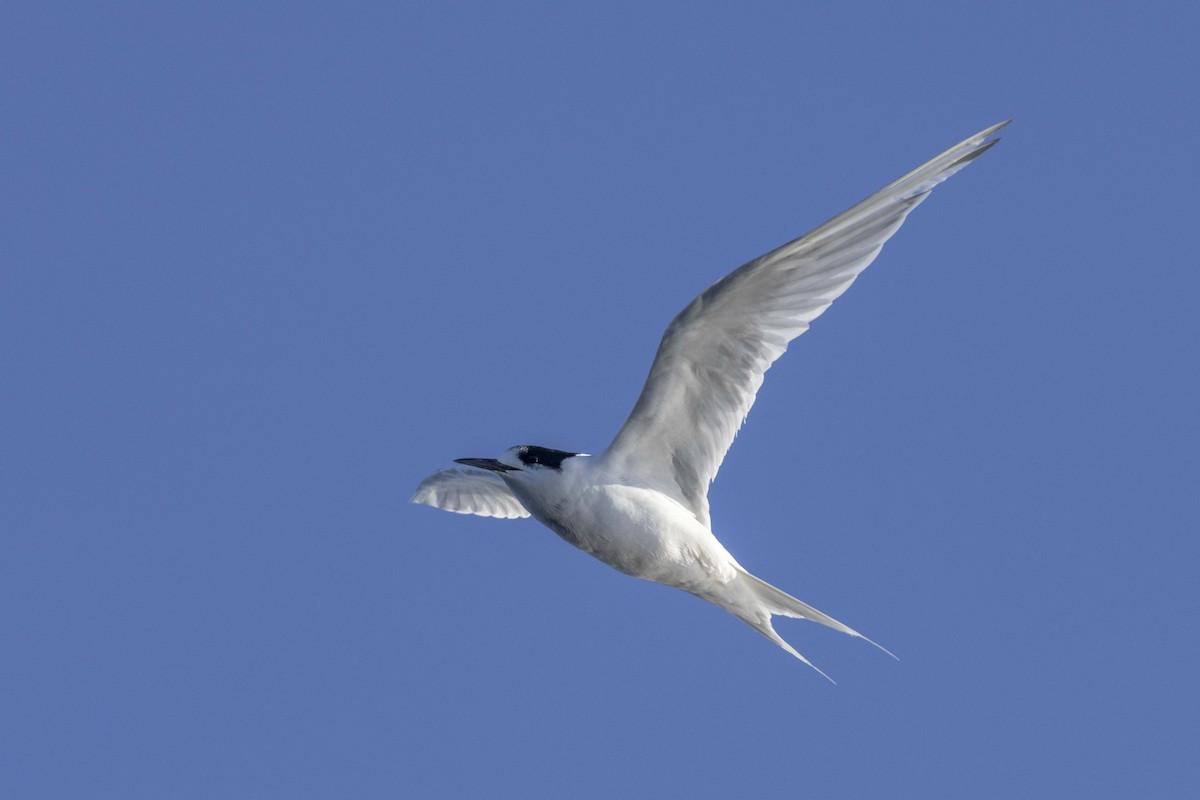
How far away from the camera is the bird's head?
9.59m

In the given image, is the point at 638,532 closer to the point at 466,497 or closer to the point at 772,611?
the point at 772,611

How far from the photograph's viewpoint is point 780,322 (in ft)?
30.2

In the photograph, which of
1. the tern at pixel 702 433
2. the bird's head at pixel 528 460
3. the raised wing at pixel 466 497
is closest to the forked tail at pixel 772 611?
the tern at pixel 702 433

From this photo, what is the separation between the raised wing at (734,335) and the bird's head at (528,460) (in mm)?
369

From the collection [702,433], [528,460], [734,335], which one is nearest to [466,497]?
[528,460]

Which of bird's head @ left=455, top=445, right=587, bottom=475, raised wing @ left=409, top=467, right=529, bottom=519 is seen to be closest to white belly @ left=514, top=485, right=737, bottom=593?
bird's head @ left=455, top=445, right=587, bottom=475

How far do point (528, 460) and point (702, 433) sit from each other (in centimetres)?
118

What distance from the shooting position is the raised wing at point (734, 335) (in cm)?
876

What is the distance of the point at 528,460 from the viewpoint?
381 inches

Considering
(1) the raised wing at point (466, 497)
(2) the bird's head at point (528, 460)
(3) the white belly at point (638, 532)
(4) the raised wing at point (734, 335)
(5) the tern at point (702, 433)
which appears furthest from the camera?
(1) the raised wing at point (466, 497)

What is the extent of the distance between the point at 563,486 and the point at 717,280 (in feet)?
5.62

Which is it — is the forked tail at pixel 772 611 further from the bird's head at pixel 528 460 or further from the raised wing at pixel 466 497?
the raised wing at pixel 466 497

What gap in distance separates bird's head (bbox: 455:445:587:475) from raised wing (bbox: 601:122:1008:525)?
369 mm

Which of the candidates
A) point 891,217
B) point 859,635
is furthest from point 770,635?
point 891,217
